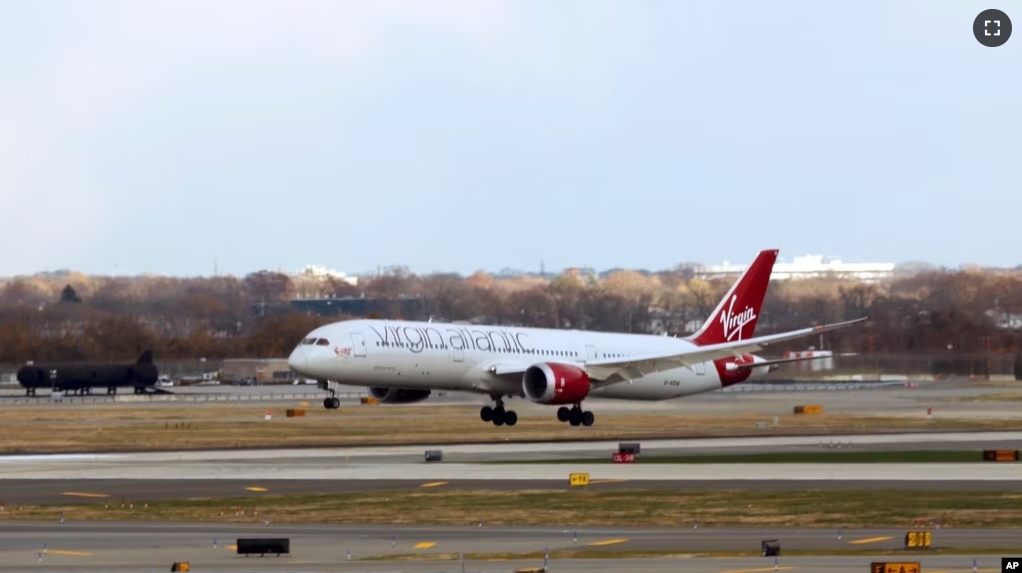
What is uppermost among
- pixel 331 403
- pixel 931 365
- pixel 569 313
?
pixel 569 313

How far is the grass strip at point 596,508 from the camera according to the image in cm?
2986

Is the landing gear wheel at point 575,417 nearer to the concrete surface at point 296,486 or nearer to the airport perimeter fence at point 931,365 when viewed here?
the concrete surface at point 296,486

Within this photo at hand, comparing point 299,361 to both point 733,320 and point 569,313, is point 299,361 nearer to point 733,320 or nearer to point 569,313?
point 733,320

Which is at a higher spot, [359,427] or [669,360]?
[669,360]

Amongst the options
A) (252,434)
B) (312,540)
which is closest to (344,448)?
(252,434)

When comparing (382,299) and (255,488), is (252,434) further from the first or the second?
→ (382,299)

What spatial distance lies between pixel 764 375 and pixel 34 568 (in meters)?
84.9

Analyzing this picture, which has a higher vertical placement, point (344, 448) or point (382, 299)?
point (382, 299)

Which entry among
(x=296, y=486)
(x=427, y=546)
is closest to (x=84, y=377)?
A: (x=296, y=486)

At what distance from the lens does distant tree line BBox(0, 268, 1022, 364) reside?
4240 inches

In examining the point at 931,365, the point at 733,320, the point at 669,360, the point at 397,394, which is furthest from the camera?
the point at 931,365

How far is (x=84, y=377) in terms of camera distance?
103 meters

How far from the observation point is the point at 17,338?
121m

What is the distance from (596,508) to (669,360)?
2831 cm
